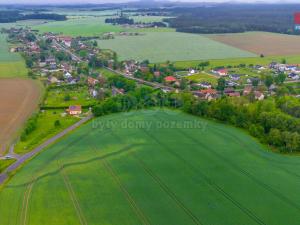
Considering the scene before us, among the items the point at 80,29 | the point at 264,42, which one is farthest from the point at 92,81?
the point at 80,29

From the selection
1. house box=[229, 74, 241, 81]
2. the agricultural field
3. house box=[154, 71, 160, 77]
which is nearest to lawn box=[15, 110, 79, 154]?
house box=[154, 71, 160, 77]

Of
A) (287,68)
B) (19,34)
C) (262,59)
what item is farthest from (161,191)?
(19,34)

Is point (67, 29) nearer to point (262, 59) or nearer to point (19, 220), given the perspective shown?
point (262, 59)

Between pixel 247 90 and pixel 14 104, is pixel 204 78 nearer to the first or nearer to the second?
pixel 247 90

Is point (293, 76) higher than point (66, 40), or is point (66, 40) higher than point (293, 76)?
point (66, 40)

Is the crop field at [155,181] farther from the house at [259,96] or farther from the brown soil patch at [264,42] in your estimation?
the brown soil patch at [264,42]

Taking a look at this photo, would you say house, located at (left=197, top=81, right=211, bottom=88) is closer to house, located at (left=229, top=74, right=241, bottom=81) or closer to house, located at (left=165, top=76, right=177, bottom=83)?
house, located at (left=165, top=76, right=177, bottom=83)
